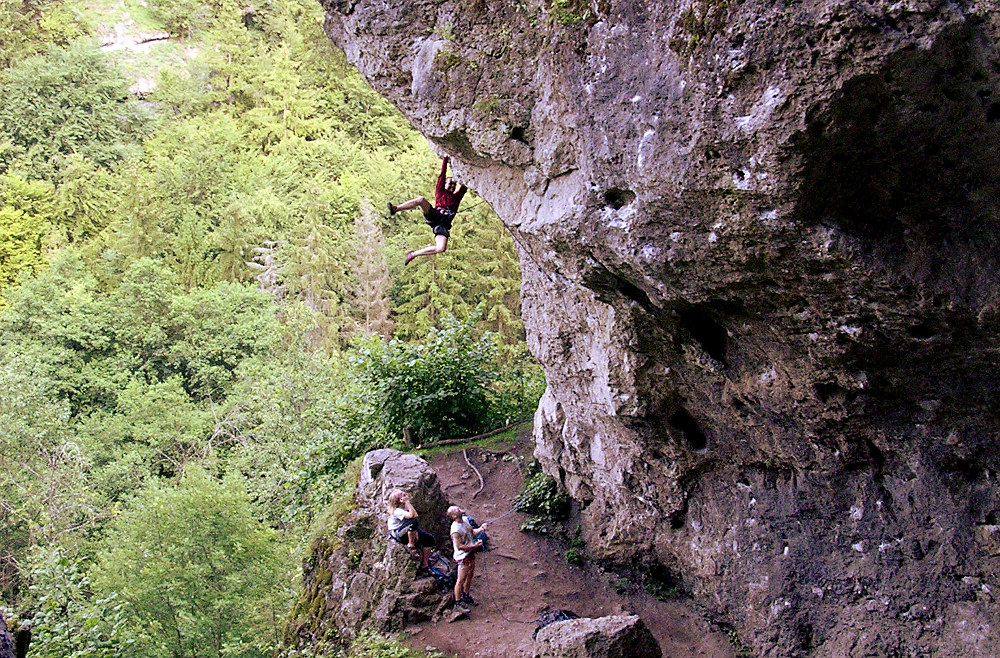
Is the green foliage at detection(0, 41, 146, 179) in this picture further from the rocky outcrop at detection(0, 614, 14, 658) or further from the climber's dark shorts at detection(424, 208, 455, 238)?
the rocky outcrop at detection(0, 614, 14, 658)

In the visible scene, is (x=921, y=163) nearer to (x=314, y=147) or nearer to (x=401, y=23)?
Result: (x=401, y=23)

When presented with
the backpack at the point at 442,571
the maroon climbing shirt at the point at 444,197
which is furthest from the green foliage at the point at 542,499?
the maroon climbing shirt at the point at 444,197

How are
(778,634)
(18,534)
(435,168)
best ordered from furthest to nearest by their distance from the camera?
(435,168) → (18,534) → (778,634)

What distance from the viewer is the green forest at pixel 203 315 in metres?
15.2

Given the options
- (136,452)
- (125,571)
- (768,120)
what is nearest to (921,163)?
(768,120)

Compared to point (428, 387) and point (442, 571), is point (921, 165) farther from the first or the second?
point (428, 387)

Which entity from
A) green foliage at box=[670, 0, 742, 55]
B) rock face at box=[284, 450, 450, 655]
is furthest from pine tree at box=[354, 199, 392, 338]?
green foliage at box=[670, 0, 742, 55]

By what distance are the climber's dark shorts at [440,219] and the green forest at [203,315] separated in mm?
3416

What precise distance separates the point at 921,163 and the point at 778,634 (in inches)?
204

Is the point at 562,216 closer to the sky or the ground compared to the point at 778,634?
closer to the sky

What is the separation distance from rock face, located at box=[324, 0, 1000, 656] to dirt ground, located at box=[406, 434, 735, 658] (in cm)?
47

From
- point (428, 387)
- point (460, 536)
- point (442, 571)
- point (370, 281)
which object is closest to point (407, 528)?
point (460, 536)

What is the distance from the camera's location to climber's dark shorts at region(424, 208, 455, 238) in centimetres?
1241

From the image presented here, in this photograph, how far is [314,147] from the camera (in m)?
39.2
